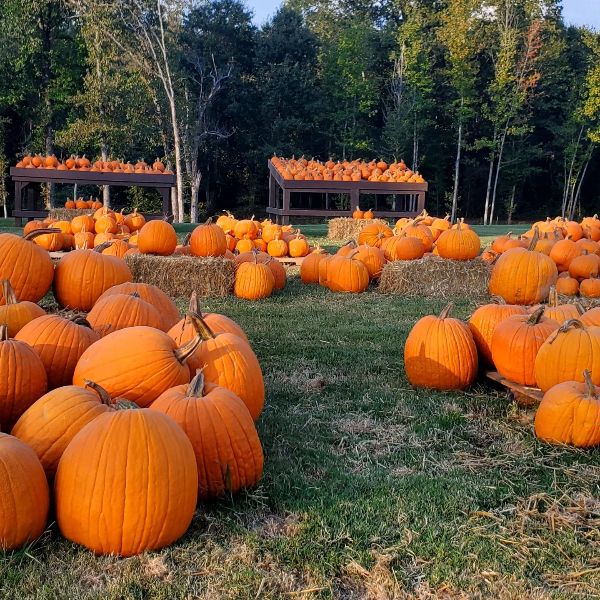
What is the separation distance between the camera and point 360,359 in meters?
4.73

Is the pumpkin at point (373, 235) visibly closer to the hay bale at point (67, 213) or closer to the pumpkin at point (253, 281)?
the pumpkin at point (253, 281)

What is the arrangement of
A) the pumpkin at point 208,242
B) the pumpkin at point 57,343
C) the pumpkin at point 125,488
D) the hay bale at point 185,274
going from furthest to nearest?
the pumpkin at point 208,242, the hay bale at point 185,274, the pumpkin at point 57,343, the pumpkin at point 125,488

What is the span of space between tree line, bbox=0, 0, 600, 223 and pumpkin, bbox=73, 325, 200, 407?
23.3 meters

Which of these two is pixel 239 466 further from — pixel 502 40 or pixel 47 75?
pixel 502 40

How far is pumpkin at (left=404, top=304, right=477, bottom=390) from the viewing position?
3.97 m

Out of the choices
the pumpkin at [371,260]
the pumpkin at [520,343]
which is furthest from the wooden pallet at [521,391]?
the pumpkin at [371,260]

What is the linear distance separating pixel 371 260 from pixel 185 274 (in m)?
2.31

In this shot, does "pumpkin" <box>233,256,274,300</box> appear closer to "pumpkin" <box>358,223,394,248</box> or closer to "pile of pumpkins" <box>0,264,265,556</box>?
"pumpkin" <box>358,223,394,248</box>

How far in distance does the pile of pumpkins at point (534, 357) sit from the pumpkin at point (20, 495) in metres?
2.23

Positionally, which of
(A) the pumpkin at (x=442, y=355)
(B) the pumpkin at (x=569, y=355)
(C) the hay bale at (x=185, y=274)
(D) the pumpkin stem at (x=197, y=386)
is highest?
(D) the pumpkin stem at (x=197, y=386)

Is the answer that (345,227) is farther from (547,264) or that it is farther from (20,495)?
(20,495)

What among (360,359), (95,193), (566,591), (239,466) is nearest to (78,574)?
(239,466)

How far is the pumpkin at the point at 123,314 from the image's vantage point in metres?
3.55

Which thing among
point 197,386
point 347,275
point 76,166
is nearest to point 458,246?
point 347,275
